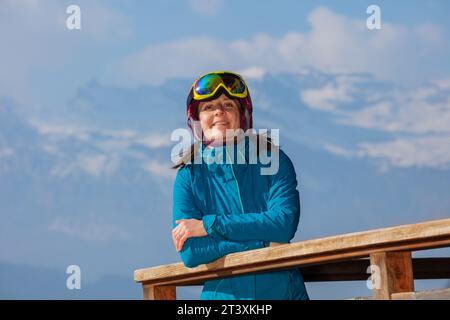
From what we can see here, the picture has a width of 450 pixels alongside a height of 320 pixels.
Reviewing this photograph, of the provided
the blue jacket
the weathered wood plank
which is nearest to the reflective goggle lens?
the blue jacket

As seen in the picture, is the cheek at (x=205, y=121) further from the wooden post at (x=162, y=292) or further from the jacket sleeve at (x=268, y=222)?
the wooden post at (x=162, y=292)

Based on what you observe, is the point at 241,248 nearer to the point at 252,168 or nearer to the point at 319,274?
the point at 252,168

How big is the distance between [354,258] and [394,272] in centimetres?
28

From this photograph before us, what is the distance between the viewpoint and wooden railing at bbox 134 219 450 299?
15.9ft

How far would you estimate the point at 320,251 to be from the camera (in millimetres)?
5359

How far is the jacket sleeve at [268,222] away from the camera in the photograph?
5.84m

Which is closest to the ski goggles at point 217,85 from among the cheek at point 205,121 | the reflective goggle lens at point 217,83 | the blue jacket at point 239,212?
the reflective goggle lens at point 217,83

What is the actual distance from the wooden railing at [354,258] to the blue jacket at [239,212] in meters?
0.10

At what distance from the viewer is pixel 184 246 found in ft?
19.7

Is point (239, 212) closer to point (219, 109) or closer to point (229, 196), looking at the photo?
point (229, 196)

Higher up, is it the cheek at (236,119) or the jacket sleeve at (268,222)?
the cheek at (236,119)

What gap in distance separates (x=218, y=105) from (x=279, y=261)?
46.0 inches

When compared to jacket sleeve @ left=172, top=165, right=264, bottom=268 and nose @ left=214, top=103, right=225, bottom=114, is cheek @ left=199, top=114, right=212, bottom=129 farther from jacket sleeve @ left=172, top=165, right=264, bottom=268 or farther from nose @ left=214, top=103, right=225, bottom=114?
jacket sleeve @ left=172, top=165, right=264, bottom=268
